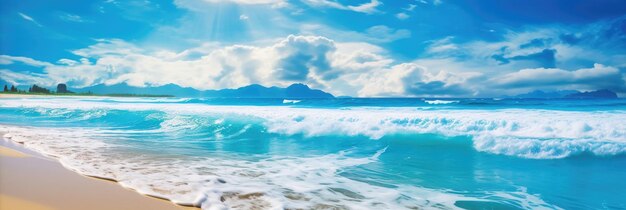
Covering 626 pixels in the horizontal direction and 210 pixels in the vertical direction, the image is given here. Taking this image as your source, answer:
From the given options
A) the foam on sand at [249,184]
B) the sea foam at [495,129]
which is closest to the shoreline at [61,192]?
the foam on sand at [249,184]

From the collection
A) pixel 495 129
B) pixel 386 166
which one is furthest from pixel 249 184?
pixel 495 129

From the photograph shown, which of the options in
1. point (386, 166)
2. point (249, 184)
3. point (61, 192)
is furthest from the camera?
point (386, 166)

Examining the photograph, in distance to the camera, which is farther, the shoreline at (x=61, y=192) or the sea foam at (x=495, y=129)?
the sea foam at (x=495, y=129)

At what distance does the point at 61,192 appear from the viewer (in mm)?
3582

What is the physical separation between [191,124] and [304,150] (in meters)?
6.68

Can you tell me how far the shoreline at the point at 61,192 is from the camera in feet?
10.5

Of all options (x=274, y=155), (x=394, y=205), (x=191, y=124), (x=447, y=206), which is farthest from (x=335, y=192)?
(x=191, y=124)

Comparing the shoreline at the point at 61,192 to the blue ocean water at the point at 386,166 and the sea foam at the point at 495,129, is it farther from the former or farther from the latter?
the sea foam at the point at 495,129

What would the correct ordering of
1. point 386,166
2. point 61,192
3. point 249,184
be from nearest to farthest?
point 61,192
point 249,184
point 386,166

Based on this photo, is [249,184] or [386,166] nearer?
[249,184]

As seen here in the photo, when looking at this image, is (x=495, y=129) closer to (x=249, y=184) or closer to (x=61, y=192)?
(x=249, y=184)

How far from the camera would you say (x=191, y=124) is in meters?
13.4

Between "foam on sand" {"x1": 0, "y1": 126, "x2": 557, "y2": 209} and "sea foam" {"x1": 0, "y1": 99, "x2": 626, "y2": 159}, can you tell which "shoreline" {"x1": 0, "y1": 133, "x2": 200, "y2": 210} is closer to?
"foam on sand" {"x1": 0, "y1": 126, "x2": 557, "y2": 209}

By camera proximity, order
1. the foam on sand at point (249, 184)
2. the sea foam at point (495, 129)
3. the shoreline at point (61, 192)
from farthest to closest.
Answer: the sea foam at point (495, 129) < the foam on sand at point (249, 184) < the shoreline at point (61, 192)
